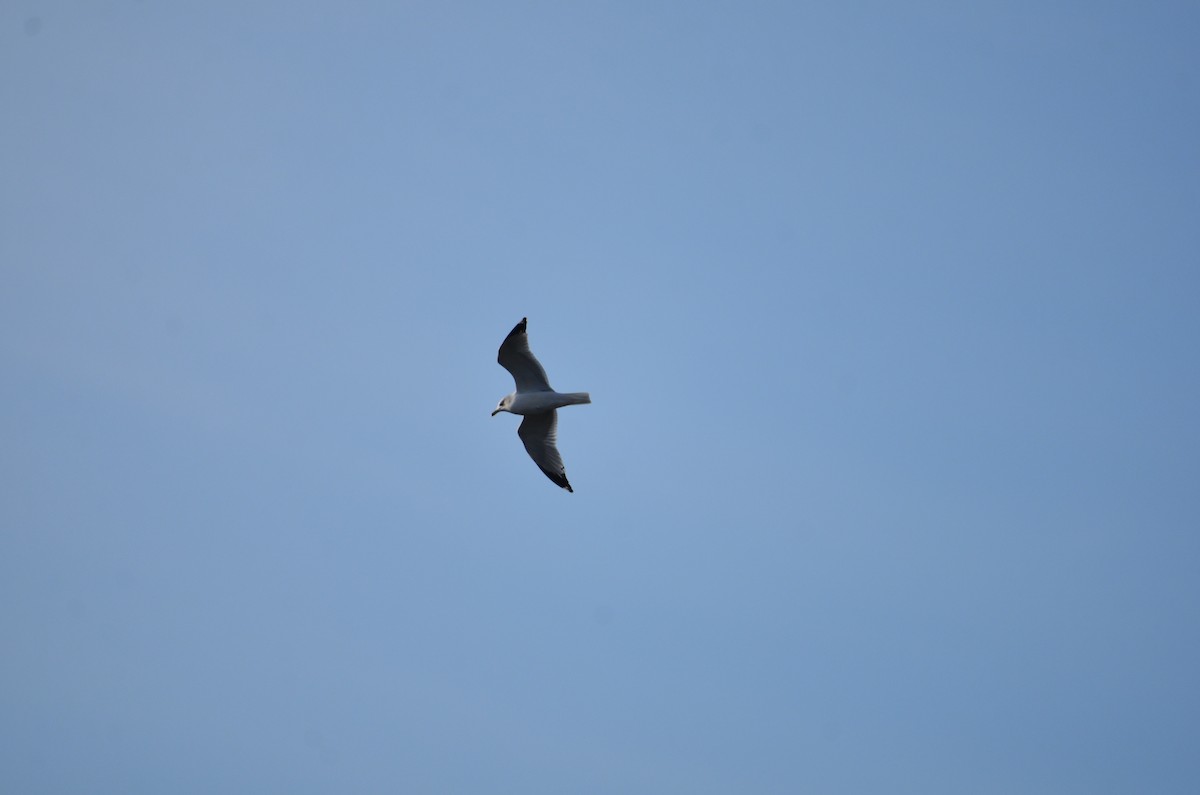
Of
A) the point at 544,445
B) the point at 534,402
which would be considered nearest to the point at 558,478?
the point at 544,445

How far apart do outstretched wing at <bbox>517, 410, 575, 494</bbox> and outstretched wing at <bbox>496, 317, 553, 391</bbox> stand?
1207mm

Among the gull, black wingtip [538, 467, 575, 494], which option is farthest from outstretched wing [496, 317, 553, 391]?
black wingtip [538, 467, 575, 494]

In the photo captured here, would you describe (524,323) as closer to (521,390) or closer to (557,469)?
(521,390)

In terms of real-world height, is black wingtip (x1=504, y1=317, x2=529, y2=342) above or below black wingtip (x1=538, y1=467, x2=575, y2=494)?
above

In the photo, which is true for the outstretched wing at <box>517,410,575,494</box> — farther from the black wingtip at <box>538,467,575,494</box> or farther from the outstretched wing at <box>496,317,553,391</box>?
the outstretched wing at <box>496,317,553,391</box>

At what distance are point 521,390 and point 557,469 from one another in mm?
2230

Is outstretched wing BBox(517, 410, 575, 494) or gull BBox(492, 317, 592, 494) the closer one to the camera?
gull BBox(492, 317, 592, 494)

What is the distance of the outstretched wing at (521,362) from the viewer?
2619cm

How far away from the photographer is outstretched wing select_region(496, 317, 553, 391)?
26.2 meters

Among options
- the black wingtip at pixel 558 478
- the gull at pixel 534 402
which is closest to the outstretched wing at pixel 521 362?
the gull at pixel 534 402

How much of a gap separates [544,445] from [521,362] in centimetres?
249

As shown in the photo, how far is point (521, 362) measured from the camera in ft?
87.1

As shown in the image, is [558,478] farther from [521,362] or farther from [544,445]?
[521,362]

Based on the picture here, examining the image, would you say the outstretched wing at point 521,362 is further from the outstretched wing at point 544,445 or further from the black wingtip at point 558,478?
the black wingtip at point 558,478
